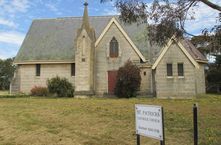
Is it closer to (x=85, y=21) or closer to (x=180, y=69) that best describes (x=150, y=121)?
(x=180, y=69)

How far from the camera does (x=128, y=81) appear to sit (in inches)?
1309

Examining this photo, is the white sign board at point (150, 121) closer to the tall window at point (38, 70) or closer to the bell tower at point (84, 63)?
the bell tower at point (84, 63)

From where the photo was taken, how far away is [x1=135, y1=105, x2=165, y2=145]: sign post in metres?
7.31

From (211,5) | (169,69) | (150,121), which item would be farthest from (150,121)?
(169,69)

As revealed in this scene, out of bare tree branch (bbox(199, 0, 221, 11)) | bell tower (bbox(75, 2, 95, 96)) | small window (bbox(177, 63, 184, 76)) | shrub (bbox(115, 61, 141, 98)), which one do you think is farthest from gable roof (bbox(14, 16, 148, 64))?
bare tree branch (bbox(199, 0, 221, 11))

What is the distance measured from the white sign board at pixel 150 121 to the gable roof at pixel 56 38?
29.1 meters

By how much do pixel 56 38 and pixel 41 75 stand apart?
4.70 m

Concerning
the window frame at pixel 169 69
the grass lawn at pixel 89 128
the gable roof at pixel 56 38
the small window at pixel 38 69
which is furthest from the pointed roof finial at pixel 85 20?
the grass lawn at pixel 89 128

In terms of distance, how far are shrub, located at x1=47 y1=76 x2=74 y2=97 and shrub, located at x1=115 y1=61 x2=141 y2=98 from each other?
5585 millimetres

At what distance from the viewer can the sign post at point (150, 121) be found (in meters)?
7.31

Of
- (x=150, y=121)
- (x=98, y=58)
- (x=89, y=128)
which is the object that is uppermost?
(x=98, y=58)

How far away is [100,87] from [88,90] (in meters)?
2.22

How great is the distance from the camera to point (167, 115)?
681 inches

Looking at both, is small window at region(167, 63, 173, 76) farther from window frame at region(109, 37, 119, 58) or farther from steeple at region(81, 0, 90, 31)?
steeple at region(81, 0, 90, 31)
